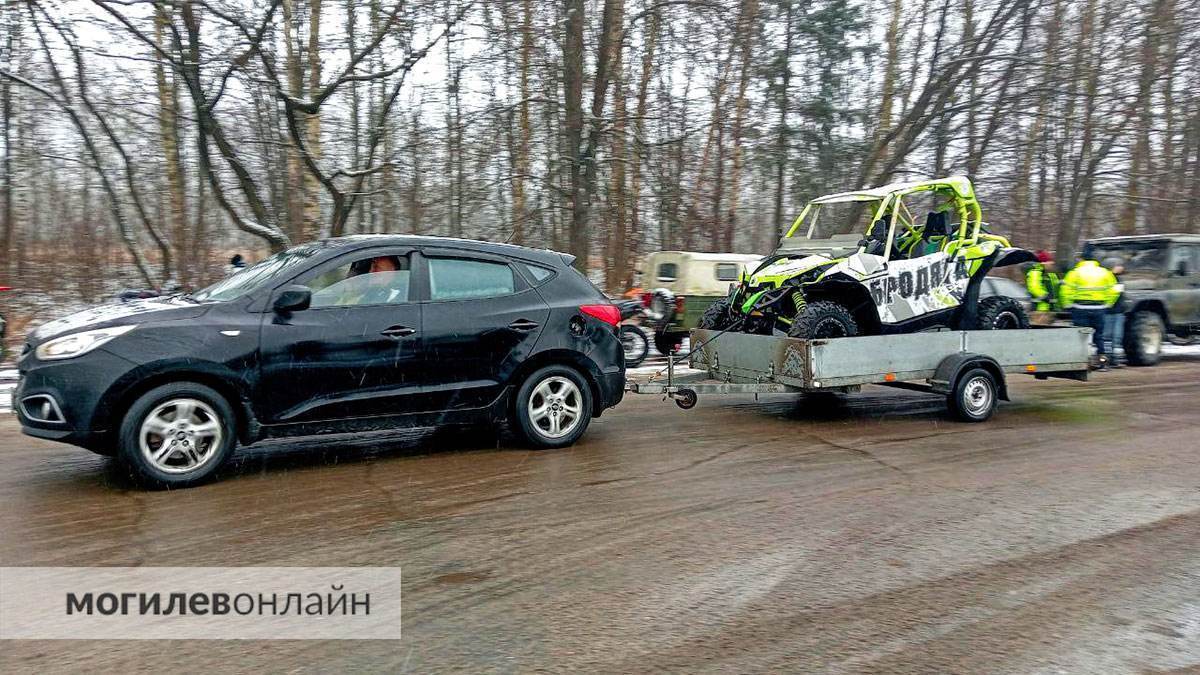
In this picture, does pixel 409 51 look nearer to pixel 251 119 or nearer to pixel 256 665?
pixel 251 119

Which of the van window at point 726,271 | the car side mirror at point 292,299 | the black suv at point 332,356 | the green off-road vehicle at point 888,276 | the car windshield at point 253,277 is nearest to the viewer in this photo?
the black suv at point 332,356

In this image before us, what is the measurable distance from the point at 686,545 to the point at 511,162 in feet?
60.5

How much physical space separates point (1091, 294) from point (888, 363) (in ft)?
22.0

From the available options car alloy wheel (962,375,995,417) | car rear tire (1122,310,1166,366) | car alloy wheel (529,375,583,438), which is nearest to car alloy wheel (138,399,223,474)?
car alloy wheel (529,375,583,438)

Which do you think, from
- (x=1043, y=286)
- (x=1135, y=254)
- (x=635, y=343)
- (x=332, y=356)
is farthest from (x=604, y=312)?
(x=1135, y=254)

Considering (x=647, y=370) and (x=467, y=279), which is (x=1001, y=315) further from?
(x=467, y=279)

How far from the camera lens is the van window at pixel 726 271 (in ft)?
52.2

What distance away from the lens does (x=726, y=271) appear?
630 inches

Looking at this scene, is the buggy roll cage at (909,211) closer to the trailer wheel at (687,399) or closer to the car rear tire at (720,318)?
the car rear tire at (720,318)

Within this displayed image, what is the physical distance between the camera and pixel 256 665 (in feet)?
11.8

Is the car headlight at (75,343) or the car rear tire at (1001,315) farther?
the car rear tire at (1001,315)

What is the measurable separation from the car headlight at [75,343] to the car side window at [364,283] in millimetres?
1341

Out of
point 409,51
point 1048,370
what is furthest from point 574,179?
point 1048,370

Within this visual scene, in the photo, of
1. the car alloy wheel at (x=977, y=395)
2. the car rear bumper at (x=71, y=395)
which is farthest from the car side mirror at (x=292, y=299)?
the car alloy wheel at (x=977, y=395)
